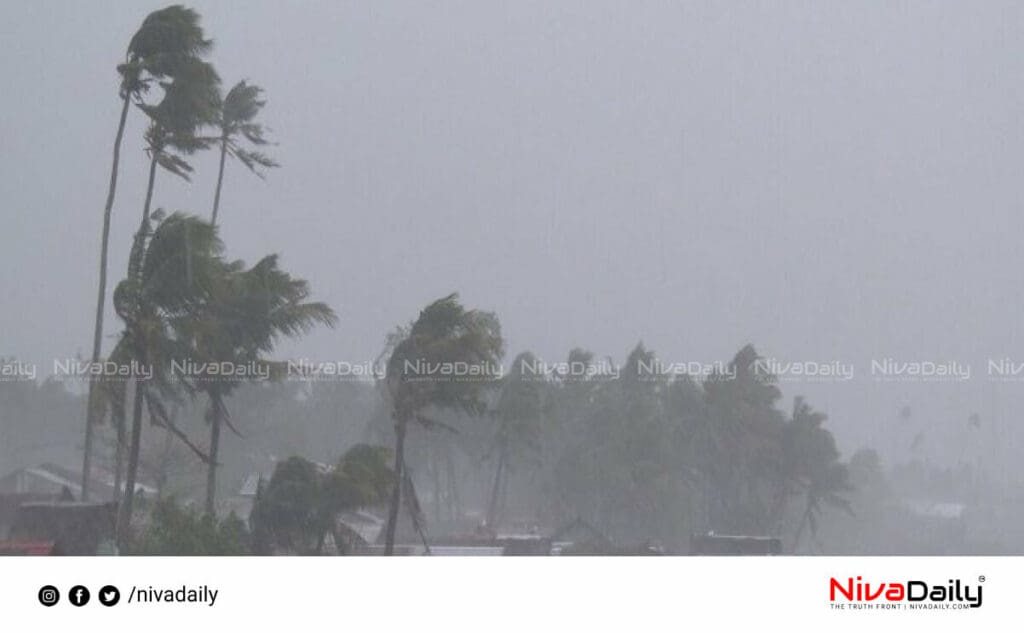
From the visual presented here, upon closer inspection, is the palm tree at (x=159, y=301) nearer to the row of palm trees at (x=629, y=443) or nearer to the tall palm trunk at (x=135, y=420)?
the tall palm trunk at (x=135, y=420)

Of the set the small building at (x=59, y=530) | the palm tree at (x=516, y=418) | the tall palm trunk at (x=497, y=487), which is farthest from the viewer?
the tall palm trunk at (x=497, y=487)

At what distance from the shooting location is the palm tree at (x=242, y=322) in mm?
6445

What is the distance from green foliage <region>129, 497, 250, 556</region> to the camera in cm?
621

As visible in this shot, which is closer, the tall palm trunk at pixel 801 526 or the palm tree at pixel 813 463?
the tall palm trunk at pixel 801 526

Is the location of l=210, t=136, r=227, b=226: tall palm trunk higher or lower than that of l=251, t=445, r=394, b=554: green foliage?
higher

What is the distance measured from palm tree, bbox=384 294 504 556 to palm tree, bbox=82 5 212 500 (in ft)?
3.69

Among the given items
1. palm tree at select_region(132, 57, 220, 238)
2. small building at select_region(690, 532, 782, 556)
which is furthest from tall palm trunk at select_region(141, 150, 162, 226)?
small building at select_region(690, 532, 782, 556)

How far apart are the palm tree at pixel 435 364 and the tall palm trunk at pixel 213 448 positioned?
0.65 metres

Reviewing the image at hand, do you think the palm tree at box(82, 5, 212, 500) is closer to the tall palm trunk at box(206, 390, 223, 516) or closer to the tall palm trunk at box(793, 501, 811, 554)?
the tall palm trunk at box(206, 390, 223, 516)

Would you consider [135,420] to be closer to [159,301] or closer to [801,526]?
[159,301]
